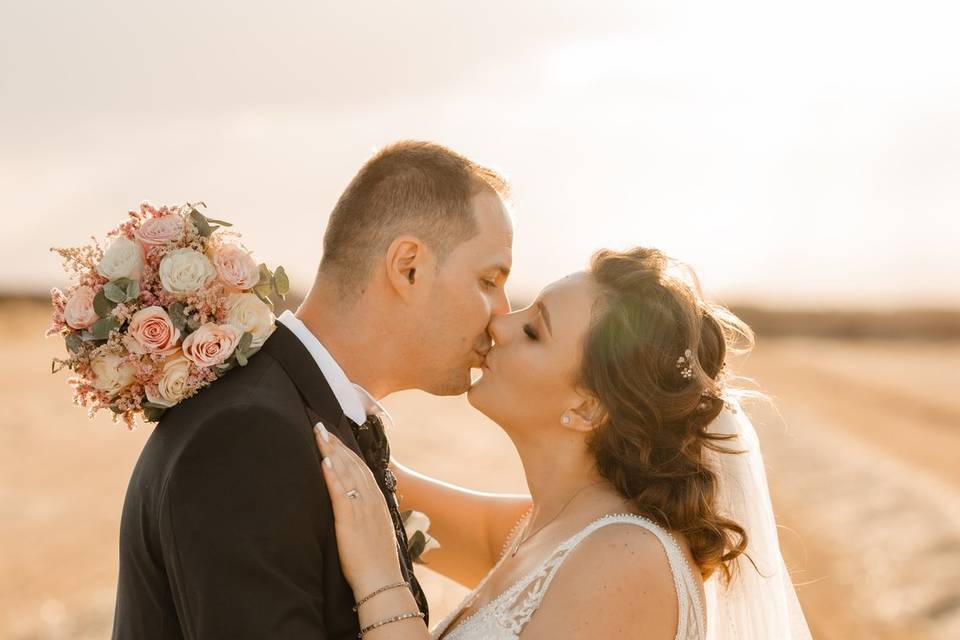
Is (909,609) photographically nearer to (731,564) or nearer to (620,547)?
(731,564)

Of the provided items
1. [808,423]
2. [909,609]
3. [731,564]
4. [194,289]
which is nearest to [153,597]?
[194,289]

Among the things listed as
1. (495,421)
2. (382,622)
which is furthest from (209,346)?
(495,421)

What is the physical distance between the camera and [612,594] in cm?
375

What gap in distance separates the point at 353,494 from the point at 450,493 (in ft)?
5.86

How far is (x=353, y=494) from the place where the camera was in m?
3.37

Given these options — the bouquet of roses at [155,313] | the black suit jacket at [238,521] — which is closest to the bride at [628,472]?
the black suit jacket at [238,521]

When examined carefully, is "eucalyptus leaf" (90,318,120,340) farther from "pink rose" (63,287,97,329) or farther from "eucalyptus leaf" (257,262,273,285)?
"eucalyptus leaf" (257,262,273,285)

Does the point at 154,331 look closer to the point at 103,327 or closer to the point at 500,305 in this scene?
the point at 103,327

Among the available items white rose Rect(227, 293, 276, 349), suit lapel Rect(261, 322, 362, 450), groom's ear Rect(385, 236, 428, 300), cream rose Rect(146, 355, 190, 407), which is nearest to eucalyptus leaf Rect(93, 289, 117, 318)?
cream rose Rect(146, 355, 190, 407)

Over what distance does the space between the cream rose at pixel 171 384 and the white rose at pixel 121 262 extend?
1.02 ft

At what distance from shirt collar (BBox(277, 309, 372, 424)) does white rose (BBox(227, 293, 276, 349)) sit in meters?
0.20

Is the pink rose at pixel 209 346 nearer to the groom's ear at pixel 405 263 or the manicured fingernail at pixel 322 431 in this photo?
the manicured fingernail at pixel 322 431

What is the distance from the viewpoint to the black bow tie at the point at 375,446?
3.74 meters

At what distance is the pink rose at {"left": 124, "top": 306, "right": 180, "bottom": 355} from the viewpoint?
11.2 feet
